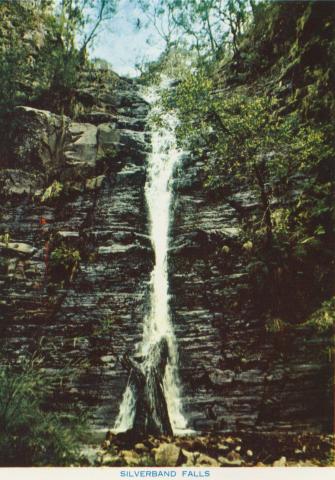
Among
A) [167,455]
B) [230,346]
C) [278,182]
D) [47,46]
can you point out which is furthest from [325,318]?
[47,46]

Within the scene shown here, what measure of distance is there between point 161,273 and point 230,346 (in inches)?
75.2

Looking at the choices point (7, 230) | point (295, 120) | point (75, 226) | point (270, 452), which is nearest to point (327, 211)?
point (295, 120)

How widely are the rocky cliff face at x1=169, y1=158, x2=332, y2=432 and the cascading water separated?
0.53 feet

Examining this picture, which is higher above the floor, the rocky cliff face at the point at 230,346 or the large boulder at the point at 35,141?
the large boulder at the point at 35,141

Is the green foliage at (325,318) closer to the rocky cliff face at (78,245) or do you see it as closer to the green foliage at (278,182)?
the green foliage at (278,182)

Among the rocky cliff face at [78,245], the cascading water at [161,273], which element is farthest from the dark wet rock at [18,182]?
the cascading water at [161,273]

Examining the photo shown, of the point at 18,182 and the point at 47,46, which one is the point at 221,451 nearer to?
the point at 18,182

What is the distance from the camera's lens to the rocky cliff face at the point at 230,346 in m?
5.89

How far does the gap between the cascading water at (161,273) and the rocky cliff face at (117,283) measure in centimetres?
15

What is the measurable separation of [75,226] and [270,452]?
5.16 m

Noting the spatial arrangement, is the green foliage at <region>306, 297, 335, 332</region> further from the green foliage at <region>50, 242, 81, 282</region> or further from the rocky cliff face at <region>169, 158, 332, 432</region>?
the green foliage at <region>50, 242, 81, 282</region>

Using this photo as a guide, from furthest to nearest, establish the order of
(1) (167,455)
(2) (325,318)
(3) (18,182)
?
1. (3) (18,182)
2. (2) (325,318)
3. (1) (167,455)

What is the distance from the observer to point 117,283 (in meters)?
7.64
